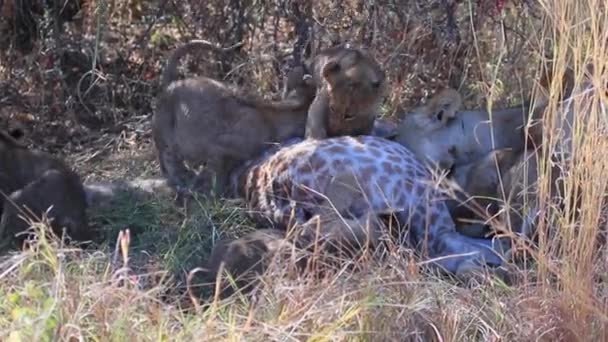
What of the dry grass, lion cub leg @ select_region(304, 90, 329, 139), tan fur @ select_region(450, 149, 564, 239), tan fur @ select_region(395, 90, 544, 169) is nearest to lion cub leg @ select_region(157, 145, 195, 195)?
lion cub leg @ select_region(304, 90, 329, 139)

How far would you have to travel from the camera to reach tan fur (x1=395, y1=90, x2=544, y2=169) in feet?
24.5

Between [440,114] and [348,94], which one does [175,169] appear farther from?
[440,114]

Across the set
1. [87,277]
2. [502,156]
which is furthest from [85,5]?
[87,277]

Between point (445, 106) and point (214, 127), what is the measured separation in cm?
121

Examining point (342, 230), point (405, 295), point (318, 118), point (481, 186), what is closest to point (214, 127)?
point (318, 118)

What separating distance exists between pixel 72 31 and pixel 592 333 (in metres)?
4.68

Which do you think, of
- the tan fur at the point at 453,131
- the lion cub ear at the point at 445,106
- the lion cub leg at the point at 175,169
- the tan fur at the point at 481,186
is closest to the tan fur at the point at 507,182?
the tan fur at the point at 481,186

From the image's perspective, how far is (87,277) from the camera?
220 inches

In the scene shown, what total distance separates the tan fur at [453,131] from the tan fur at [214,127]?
2.05 feet

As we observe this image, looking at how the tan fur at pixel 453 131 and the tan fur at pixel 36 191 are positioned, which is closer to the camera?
the tan fur at pixel 36 191

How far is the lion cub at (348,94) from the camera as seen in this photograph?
7.78 m

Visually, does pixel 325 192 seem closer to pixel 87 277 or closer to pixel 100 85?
pixel 87 277

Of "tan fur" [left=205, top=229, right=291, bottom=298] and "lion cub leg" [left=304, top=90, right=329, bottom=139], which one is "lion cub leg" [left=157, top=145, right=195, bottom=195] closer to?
"lion cub leg" [left=304, top=90, right=329, bottom=139]

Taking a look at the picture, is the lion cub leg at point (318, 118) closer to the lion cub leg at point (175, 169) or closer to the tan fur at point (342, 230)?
the lion cub leg at point (175, 169)
